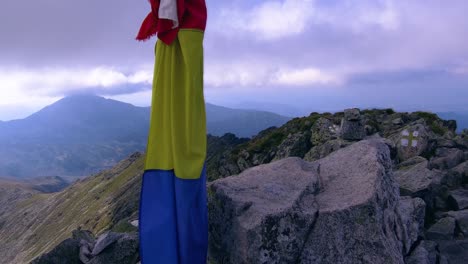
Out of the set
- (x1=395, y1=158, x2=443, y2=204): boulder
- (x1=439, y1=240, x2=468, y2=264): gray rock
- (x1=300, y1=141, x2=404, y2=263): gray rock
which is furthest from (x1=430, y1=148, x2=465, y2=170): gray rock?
(x1=300, y1=141, x2=404, y2=263): gray rock

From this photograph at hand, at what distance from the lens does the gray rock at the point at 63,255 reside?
11172mm

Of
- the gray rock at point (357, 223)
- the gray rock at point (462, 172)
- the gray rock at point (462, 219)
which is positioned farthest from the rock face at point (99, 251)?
the gray rock at point (462, 172)

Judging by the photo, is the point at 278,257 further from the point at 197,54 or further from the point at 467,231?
the point at 467,231

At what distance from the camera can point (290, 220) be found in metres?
8.09

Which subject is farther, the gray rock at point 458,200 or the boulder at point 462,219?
the gray rock at point 458,200

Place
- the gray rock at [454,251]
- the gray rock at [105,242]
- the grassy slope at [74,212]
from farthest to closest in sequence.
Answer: the grassy slope at [74,212] → the gray rock at [454,251] → the gray rock at [105,242]

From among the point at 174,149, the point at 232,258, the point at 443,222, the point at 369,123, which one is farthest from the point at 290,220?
the point at 369,123

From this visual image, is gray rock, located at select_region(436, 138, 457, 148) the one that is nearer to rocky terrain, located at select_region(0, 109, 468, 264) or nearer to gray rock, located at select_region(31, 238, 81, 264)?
rocky terrain, located at select_region(0, 109, 468, 264)

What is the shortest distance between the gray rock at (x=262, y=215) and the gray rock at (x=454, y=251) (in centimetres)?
464

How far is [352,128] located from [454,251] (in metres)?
14.2

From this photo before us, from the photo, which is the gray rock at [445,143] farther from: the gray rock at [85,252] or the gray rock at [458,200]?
the gray rock at [85,252]

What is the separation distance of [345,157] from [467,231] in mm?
5075

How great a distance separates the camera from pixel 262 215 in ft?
26.3

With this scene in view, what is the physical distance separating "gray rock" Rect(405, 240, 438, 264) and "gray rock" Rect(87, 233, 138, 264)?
6.74 metres
